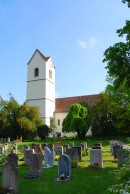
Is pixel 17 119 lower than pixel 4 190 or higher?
higher

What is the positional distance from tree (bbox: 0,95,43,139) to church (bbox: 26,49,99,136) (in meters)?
10.0

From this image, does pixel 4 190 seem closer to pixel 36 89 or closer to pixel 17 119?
pixel 17 119

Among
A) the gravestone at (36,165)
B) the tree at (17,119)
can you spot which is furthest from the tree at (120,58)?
the tree at (17,119)

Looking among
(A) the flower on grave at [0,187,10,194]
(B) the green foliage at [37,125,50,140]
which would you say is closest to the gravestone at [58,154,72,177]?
(A) the flower on grave at [0,187,10,194]

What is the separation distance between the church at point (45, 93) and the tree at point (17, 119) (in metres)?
10.0

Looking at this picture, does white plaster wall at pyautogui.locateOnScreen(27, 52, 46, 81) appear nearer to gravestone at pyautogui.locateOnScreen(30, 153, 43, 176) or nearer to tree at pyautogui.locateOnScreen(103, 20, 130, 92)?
gravestone at pyautogui.locateOnScreen(30, 153, 43, 176)

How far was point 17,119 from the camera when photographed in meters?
48.8

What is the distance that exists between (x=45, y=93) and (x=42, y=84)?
2504 mm

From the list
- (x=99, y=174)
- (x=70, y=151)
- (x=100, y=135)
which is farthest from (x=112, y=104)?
(x=99, y=174)

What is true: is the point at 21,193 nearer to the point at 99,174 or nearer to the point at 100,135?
the point at 99,174

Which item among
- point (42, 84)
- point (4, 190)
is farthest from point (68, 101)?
point (4, 190)

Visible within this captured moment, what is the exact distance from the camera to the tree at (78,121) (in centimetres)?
4435

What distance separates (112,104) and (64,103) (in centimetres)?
2922

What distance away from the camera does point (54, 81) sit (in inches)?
2694
